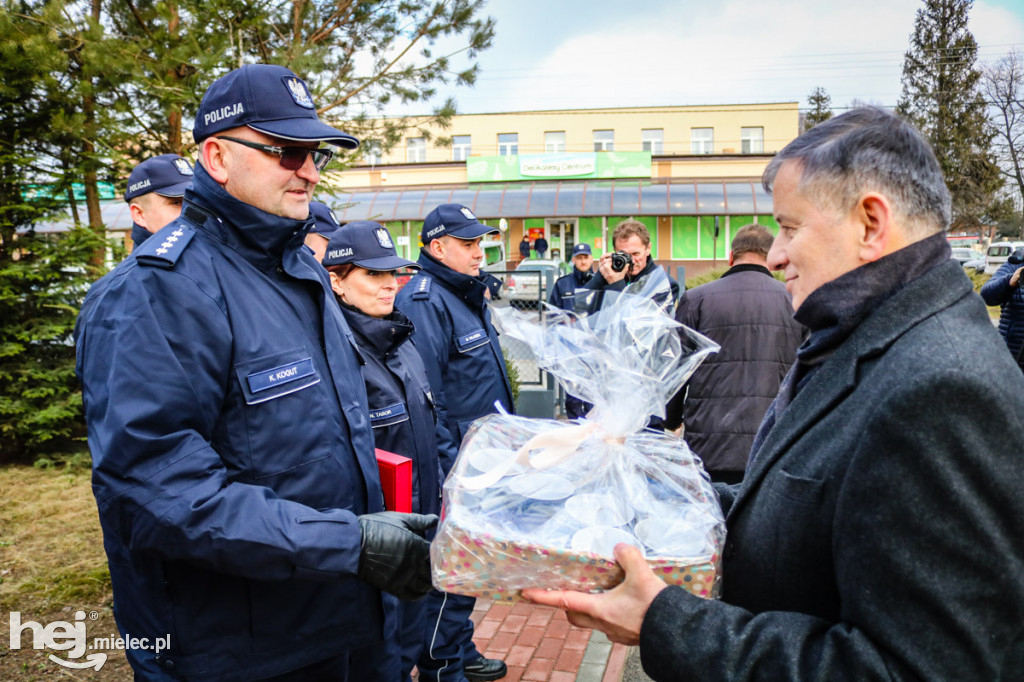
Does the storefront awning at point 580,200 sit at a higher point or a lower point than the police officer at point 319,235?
higher

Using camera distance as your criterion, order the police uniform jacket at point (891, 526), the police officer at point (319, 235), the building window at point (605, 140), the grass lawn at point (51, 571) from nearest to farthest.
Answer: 1. the police uniform jacket at point (891, 526)
2. the grass lawn at point (51, 571)
3. the police officer at point (319, 235)
4. the building window at point (605, 140)

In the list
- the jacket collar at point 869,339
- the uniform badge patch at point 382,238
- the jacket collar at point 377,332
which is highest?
the uniform badge patch at point 382,238

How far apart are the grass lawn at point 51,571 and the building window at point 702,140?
3772cm

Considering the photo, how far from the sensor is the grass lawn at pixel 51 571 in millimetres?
3590

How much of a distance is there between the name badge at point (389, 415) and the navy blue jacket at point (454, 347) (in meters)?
0.86

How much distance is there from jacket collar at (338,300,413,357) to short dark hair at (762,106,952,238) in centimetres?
206

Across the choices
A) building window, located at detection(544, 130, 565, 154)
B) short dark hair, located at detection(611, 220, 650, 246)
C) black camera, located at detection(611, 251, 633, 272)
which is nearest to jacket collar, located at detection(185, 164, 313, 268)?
black camera, located at detection(611, 251, 633, 272)

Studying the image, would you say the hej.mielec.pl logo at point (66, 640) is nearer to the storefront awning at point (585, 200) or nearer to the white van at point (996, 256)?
the storefront awning at point (585, 200)

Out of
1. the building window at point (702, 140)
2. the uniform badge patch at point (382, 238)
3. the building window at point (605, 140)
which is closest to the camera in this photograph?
the uniform badge patch at point (382, 238)

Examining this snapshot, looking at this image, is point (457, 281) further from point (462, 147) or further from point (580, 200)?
point (462, 147)

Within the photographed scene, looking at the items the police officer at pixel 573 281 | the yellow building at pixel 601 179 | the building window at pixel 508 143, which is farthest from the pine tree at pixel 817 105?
the police officer at pixel 573 281

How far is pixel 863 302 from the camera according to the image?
131 centimetres

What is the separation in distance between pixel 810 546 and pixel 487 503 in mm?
652

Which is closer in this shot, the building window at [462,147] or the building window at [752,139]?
the building window at [752,139]
